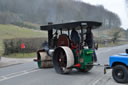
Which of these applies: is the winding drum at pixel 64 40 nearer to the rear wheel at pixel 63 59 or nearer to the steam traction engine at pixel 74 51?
the steam traction engine at pixel 74 51

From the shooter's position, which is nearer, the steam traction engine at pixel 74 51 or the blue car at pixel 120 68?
the blue car at pixel 120 68

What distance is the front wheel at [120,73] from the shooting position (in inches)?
295

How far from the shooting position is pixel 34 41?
23234 millimetres

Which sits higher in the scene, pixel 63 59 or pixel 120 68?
pixel 63 59

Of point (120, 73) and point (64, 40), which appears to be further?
point (64, 40)

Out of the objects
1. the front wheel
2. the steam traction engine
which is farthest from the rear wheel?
the front wheel

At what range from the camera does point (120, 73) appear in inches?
302

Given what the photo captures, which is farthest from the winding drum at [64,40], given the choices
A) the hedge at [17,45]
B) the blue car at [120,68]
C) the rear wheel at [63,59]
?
the hedge at [17,45]

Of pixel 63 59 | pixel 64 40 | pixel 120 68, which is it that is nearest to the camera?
pixel 120 68

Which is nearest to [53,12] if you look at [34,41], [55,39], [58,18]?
[58,18]

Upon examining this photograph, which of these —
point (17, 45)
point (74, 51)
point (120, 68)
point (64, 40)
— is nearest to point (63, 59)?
point (74, 51)

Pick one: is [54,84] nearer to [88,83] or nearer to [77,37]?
[88,83]

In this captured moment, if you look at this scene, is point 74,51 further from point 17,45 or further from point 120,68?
point 17,45

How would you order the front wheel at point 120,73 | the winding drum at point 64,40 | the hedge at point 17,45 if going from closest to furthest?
the front wheel at point 120,73, the winding drum at point 64,40, the hedge at point 17,45
